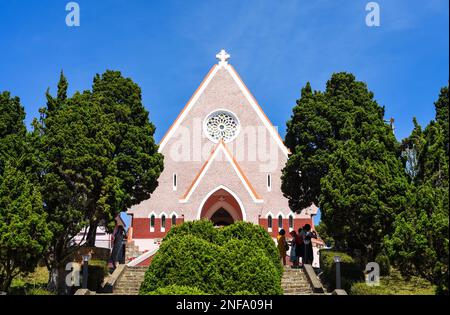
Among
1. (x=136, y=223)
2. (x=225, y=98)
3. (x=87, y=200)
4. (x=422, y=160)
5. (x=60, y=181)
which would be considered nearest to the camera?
(x=422, y=160)

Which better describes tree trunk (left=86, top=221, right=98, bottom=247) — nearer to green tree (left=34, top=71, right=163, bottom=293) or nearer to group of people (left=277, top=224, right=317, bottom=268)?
green tree (left=34, top=71, right=163, bottom=293)

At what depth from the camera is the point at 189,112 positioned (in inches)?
1407

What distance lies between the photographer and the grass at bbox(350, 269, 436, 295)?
16562mm

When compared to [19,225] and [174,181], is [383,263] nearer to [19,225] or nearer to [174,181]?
[19,225]

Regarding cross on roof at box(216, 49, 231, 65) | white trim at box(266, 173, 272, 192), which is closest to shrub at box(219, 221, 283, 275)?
white trim at box(266, 173, 272, 192)

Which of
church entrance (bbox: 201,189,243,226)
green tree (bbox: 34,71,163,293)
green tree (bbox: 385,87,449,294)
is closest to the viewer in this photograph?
green tree (bbox: 385,87,449,294)

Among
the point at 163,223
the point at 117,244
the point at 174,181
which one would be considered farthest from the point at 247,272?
the point at 174,181

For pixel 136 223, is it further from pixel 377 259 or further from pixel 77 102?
pixel 377 259

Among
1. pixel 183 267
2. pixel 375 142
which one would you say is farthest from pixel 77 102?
pixel 375 142

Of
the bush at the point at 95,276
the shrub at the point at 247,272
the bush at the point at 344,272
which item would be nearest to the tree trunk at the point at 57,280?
the bush at the point at 95,276

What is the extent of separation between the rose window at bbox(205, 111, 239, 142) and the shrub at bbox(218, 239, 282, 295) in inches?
784

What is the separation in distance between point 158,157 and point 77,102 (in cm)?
568

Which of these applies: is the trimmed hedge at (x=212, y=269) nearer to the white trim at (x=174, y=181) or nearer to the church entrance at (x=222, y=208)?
the church entrance at (x=222, y=208)

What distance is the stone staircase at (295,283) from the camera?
1908cm
